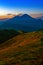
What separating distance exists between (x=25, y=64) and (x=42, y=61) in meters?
3.65

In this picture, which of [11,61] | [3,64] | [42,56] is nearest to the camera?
[3,64]

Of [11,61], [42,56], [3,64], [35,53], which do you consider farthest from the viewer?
[35,53]

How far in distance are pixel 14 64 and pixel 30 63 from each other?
3.08 meters

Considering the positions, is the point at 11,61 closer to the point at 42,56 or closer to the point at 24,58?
the point at 24,58

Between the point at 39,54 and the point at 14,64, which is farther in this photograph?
the point at 39,54

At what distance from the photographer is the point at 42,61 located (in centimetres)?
3139

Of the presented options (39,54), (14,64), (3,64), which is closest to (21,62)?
(14,64)

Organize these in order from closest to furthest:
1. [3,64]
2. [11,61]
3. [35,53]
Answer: [3,64] → [11,61] → [35,53]

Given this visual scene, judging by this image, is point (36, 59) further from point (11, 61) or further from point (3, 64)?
point (3, 64)

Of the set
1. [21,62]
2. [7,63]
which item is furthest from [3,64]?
[21,62]

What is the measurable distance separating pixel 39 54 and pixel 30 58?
12.9 feet

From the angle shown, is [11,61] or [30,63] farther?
[11,61]

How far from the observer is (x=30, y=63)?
3033cm

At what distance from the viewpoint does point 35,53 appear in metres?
38.0
